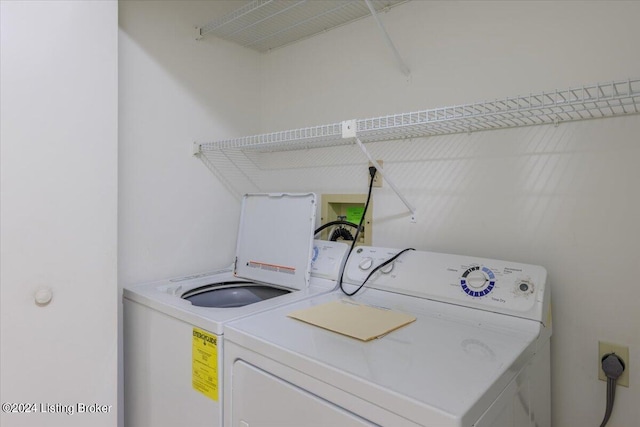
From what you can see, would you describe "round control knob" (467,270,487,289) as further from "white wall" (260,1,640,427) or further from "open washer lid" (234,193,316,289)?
"open washer lid" (234,193,316,289)

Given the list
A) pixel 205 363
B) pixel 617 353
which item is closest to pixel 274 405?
pixel 205 363

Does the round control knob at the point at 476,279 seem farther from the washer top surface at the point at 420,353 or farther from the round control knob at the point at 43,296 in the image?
the round control knob at the point at 43,296

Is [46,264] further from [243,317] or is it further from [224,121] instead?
[224,121]

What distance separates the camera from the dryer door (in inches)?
33.8

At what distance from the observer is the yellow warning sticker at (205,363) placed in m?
1.17

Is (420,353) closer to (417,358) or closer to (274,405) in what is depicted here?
(417,358)

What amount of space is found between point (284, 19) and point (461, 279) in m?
1.69

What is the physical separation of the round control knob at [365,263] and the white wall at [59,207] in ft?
3.45

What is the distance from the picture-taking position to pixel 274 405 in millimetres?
983

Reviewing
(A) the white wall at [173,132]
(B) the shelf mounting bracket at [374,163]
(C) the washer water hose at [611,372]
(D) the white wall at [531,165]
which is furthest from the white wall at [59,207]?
(C) the washer water hose at [611,372]

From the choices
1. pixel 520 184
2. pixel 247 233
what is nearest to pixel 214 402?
pixel 247 233

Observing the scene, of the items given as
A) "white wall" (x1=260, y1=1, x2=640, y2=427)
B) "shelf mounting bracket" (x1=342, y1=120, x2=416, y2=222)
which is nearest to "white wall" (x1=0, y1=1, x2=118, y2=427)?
"shelf mounting bracket" (x1=342, y1=120, x2=416, y2=222)

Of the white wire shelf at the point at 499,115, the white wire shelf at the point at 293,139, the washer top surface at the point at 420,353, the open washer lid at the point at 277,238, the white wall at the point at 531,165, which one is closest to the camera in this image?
the washer top surface at the point at 420,353

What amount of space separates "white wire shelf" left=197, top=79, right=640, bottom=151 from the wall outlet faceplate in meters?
0.79
